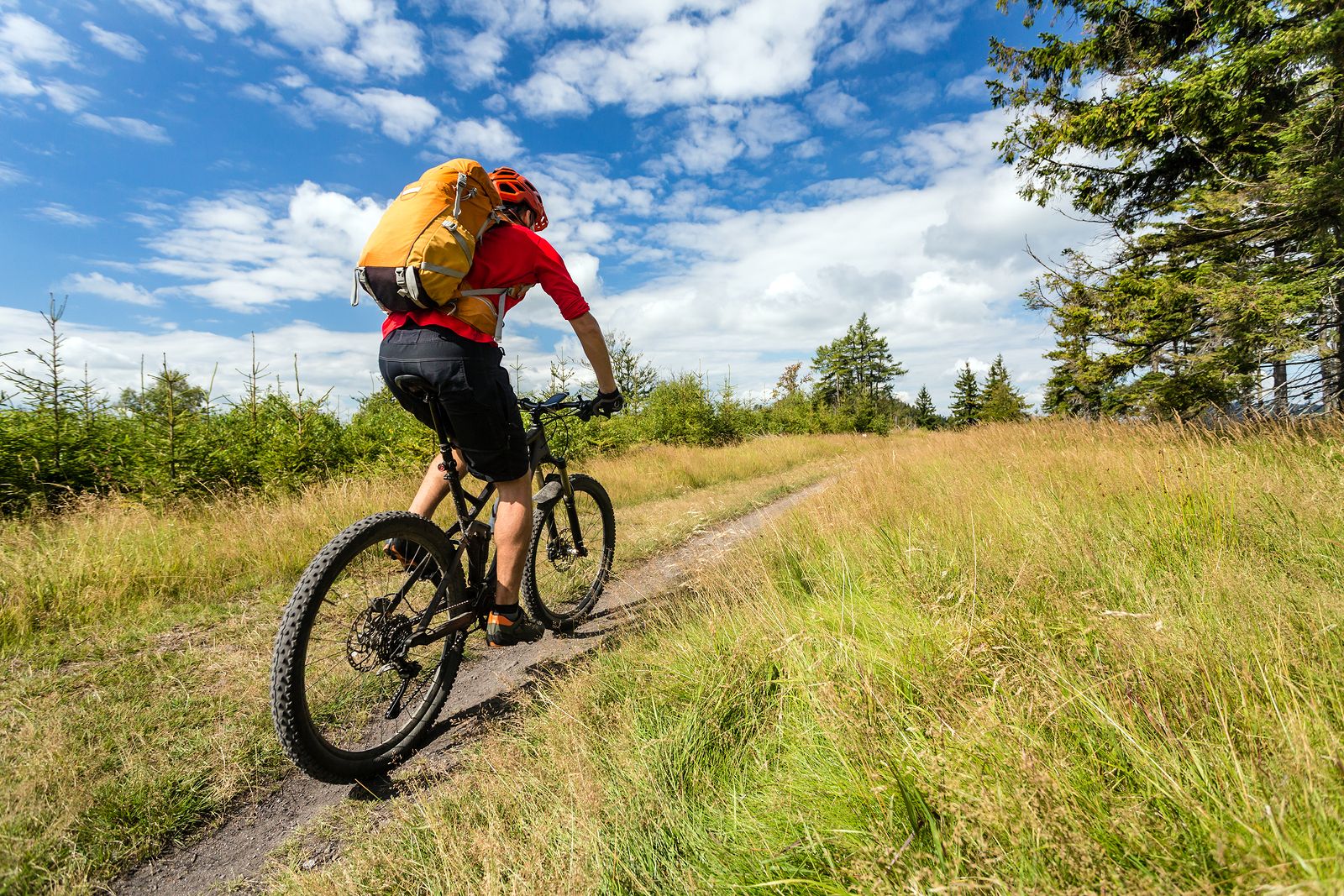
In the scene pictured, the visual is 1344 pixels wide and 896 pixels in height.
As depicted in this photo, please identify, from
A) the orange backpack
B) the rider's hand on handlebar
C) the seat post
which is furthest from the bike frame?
the orange backpack

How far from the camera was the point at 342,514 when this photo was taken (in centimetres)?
512

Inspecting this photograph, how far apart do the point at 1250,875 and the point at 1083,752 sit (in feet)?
1.61

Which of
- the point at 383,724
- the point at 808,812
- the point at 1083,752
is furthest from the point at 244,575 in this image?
the point at 1083,752

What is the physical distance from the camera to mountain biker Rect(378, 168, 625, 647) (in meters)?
2.23

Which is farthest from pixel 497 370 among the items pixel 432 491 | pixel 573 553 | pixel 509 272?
pixel 573 553

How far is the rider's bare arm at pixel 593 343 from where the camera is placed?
8.79ft

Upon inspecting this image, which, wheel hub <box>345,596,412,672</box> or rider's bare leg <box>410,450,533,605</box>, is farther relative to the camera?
rider's bare leg <box>410,450,533,605</box>

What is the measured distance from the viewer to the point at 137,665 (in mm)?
2676

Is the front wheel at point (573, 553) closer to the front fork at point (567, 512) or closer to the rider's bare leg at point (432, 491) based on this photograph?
the front fork at point (567, 512)

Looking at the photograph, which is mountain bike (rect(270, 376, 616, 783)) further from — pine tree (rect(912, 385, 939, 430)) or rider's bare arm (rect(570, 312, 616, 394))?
pine tree (rect(912, 385, 939, 430))

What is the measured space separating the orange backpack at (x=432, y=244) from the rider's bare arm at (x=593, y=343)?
0.54 m

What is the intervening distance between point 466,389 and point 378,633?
1.15 metres

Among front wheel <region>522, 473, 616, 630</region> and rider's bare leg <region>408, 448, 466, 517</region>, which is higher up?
rider's bare leg <region>408, 448, 466, 517</region>

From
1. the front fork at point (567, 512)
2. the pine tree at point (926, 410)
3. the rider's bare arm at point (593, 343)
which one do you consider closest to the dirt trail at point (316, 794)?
the front fork at point (567, 512)
